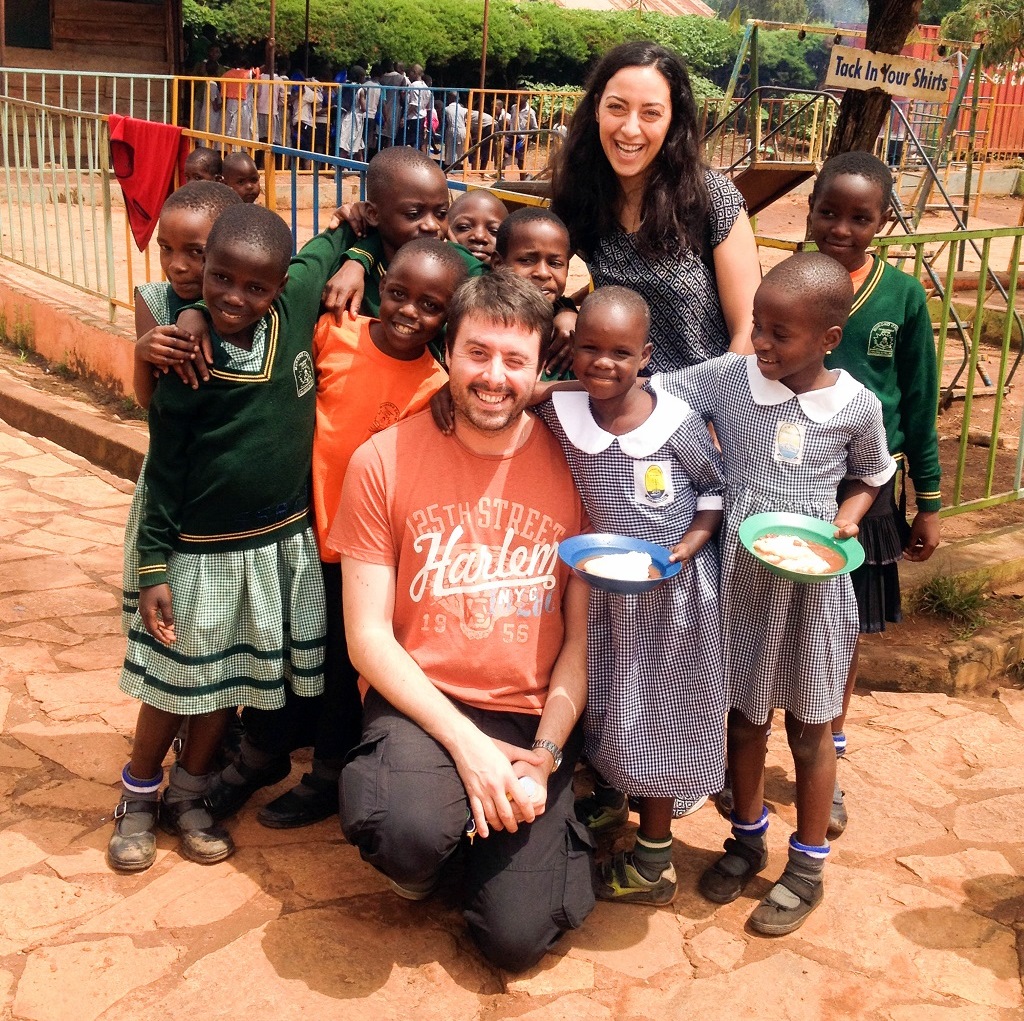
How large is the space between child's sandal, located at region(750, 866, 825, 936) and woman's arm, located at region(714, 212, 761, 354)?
4.43 ft

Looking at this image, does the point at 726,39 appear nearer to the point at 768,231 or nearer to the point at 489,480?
the point at 768,231

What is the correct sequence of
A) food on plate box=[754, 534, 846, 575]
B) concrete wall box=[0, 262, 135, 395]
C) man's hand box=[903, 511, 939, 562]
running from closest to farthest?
food on plate box=[754, 534, 846, 575] → man's hand box=[903, 511, 939, 562] → concrete wall box=[0, 262, 135, 395]

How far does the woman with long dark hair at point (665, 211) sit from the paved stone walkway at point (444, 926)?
141 cm

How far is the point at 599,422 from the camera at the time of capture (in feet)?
9.14

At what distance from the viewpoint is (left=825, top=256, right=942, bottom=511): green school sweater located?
305 cm

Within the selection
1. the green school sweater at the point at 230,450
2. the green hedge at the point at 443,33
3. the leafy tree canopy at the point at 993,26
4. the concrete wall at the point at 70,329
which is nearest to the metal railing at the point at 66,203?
the concrete wall at the point at 70,329

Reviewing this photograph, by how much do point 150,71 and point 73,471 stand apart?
41.4ft

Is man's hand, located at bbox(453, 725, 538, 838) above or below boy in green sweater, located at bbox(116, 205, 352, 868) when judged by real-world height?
below

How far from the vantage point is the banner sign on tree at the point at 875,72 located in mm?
5016

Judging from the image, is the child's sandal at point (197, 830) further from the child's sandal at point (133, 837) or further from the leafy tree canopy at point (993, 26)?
the leafy tree canopy at point (993, 26)

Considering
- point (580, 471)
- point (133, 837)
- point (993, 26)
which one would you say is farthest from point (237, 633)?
point (993, 26)

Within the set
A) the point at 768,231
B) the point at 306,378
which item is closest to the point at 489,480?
the point at 306,378

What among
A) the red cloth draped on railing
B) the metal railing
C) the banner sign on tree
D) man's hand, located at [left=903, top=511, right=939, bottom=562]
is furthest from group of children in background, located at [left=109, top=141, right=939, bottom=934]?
the metal railing

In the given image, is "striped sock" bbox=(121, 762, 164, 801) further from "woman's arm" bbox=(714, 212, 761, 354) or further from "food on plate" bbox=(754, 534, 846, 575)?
"woman's arm" bbox=(714, 212, 761, 354)
